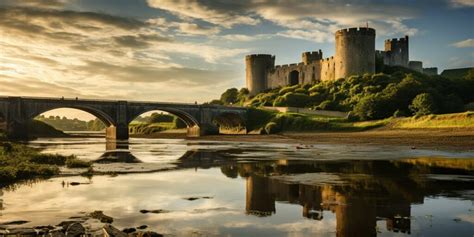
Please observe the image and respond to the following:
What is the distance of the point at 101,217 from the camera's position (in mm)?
12594

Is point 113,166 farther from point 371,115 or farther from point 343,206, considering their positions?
point 371,115

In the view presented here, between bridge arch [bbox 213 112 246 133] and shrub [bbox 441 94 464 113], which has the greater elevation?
shrub [bbox 441 94 464 113]

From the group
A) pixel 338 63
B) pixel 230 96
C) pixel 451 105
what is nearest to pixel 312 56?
pixel 338 63

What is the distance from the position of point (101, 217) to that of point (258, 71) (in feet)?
407

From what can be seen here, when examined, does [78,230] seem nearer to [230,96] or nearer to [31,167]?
[31,167]

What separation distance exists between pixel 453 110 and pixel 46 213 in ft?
233

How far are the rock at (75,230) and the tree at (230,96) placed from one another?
5148 inches

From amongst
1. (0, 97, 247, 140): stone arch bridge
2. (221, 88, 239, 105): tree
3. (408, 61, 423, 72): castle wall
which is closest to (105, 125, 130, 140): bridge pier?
(0, 97, 247, 140): stone arch bridge

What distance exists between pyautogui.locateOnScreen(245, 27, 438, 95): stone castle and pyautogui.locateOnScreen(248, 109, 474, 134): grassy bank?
24.0 metres

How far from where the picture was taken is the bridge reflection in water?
13094mm

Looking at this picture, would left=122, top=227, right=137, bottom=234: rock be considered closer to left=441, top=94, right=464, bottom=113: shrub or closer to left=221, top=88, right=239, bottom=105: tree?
left=441, top=94, right=464, bottom=113: shrub

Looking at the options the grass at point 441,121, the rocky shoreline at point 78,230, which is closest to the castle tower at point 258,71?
the grass at point 441,121

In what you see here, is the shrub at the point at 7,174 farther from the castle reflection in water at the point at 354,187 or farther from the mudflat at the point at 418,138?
the mudflat at the point at 418,138

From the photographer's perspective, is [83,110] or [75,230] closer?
[75,230]
